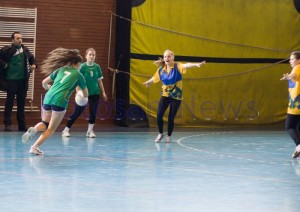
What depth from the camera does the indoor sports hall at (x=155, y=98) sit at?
28.4 ft

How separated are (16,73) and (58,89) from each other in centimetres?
493

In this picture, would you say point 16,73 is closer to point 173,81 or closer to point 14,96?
point 14,96

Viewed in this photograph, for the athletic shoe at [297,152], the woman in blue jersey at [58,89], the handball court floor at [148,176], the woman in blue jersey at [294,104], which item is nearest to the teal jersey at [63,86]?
→ the woman in blue jersey at [58,89]

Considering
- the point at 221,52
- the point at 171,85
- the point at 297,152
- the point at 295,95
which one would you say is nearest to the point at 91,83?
the point at 171,85

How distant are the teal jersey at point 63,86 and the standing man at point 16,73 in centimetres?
464

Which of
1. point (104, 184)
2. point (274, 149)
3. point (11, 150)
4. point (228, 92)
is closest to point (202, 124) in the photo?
point (228, 92)

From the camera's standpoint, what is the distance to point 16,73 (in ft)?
49.9

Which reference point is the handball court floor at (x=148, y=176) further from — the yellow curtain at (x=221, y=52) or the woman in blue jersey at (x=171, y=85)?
the yellow curtain at (x=221, y=52)

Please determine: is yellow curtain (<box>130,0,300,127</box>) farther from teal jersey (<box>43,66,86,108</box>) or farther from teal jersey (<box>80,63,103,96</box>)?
teal jersey (<box>43,66,86,108</box>)

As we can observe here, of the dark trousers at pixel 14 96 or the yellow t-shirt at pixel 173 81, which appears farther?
the dark trousers at pixel 14 96

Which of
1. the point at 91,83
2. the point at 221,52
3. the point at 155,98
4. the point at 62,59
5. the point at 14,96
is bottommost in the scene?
the point at 155,98

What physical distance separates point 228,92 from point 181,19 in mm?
2344

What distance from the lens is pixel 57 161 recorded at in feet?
32.1

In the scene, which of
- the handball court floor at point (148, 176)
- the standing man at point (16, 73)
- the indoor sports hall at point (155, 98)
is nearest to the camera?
the handball court floor at point (148, 176)
